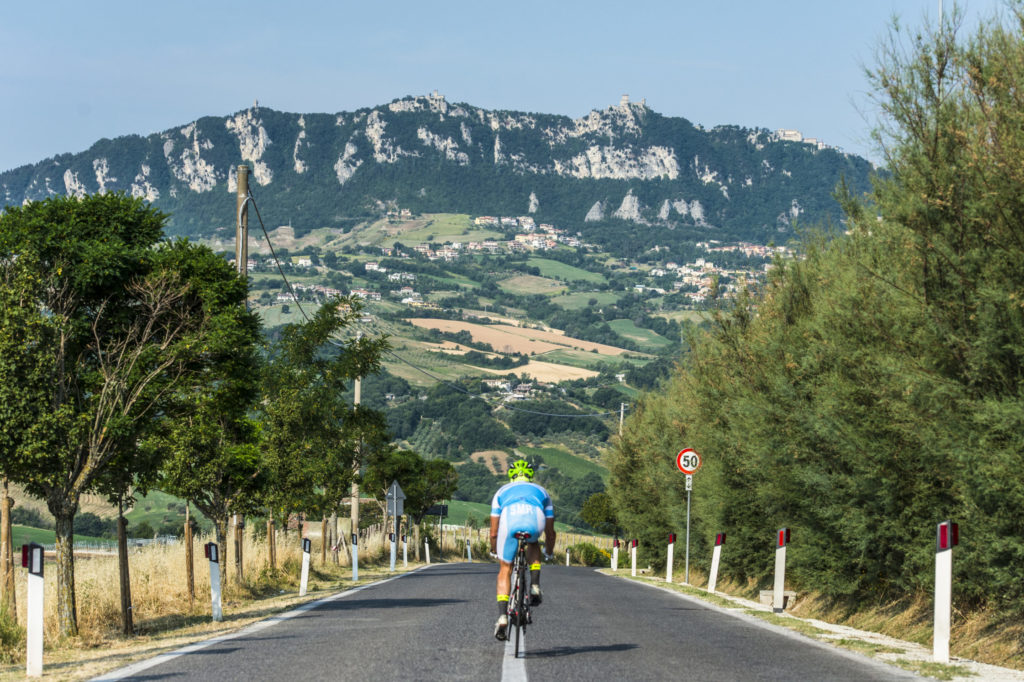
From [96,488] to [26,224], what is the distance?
365cm

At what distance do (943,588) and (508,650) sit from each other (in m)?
4.17

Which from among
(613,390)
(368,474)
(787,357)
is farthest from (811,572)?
(613,390)

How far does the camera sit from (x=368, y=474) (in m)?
70.9

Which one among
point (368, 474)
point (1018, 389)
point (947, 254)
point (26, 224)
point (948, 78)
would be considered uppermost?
point (948, 78)

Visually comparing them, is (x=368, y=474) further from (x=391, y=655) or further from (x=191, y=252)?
(x=391, y=655)

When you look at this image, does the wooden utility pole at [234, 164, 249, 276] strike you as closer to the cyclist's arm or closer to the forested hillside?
the forested hillside

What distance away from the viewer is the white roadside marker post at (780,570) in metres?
17.3

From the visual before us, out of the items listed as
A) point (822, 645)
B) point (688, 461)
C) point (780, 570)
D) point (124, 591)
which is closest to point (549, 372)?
point (688, 461)

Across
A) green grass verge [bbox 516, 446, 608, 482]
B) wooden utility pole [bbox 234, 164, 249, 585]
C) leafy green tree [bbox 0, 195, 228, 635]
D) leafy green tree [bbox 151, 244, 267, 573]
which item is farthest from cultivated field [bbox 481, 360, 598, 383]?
leafy green tree [bbox 0, 195, 228, 635]

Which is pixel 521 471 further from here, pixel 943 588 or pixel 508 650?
pixel 943 588

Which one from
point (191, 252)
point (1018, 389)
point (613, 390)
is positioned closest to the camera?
point (1018, 389)

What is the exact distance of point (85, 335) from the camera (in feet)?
50.1

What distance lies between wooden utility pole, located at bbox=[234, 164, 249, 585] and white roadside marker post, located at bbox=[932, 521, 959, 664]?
11920 millimetres

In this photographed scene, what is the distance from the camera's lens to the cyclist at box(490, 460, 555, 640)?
10.6m
